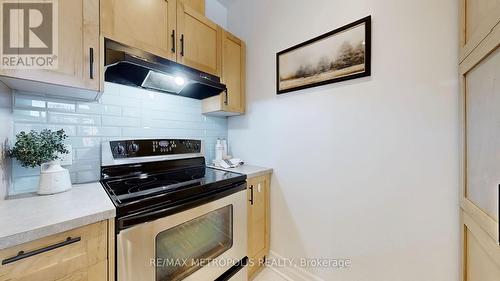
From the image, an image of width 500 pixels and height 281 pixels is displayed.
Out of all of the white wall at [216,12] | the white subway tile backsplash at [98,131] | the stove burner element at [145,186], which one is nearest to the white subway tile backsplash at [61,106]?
the white subway tile backsplash at [98,131]

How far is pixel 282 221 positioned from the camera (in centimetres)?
174

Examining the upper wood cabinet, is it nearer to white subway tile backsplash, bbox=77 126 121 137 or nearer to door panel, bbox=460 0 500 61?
white subway tile backsplash, bbox=77 126 121 137

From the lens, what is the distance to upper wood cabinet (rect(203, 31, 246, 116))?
1.78 m

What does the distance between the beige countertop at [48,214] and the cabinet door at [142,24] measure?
2.94 ft

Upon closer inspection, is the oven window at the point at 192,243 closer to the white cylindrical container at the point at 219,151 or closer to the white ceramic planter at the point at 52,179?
the white ceramic planter at the point at 52,179

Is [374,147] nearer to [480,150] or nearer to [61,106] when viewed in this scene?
[480,150]

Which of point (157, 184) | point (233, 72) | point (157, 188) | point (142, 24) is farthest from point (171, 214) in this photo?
point (233, 72)

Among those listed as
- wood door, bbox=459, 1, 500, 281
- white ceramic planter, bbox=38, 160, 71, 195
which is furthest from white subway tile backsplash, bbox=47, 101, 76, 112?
wood door, bbox=459, 1, 500, 281

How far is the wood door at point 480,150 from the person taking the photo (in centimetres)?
66

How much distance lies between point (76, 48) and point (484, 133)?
6.13 feet

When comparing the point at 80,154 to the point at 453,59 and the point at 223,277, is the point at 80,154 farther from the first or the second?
the point at 453,59

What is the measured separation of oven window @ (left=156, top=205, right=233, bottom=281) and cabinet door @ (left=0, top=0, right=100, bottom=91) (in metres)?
0.91

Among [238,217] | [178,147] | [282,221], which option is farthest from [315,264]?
[178,147]

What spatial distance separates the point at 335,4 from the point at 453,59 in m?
0.83
